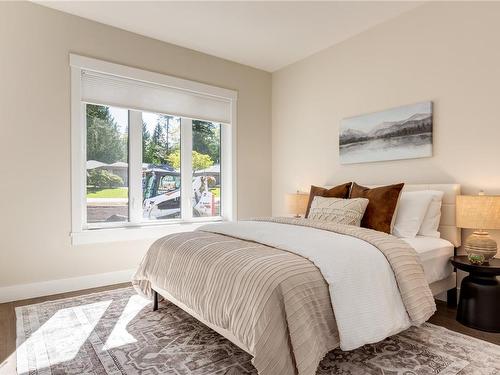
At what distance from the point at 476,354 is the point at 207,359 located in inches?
63.0

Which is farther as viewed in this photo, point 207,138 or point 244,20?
point 207,138

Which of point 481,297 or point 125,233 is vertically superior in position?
point 125,233

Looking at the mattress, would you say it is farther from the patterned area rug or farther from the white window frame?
the white window frame

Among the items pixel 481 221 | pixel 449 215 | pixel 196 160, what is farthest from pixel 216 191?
pixel 481 221

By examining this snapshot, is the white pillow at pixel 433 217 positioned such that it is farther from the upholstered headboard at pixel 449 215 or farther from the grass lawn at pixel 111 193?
the grass lawn at pixel 111 193

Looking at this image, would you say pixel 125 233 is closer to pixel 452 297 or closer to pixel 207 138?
pixel 207 138

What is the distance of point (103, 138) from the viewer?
3.63 meters

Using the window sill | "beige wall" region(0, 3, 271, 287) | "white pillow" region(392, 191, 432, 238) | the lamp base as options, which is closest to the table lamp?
the lamp base

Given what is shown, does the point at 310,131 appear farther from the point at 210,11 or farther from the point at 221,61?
the point at 210,11

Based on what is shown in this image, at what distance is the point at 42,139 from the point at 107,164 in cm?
65

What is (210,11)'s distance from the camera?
10.7ft

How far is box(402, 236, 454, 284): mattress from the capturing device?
8.17 feet

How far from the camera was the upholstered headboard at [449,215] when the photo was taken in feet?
9.45

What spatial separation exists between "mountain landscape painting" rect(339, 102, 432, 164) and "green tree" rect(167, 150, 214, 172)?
1.70 metres
